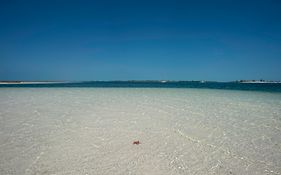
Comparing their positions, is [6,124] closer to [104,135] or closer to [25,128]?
[25,128]

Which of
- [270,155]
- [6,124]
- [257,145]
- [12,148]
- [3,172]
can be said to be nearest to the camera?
[3,172]

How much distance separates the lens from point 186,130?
15.6 feet

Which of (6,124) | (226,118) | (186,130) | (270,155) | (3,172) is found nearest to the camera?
(3,172)

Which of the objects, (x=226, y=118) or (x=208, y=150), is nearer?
(x=208, y=150)

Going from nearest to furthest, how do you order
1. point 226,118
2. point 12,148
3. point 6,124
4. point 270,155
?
point 270,155, point 12,148, point 6,124, point 226,118

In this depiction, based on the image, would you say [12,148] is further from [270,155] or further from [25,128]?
[270,155]

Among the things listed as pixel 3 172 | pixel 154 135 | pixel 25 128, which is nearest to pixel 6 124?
pixel 25 128

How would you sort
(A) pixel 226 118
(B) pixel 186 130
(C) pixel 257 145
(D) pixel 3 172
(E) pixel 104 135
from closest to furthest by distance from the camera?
(D) pixel 3 172 < (C) pixel 257 145 < (E) pixel 104 135 < (B) pixel 186 130 < (A) pixel 226 118

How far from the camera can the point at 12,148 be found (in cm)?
349

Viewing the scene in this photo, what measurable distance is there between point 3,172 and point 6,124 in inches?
114

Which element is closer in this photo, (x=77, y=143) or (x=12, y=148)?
(x=12, y=148)

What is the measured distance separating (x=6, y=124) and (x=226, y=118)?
545cm

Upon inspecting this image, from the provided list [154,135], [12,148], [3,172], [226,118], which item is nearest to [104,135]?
[154,135]

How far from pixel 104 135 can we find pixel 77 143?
2.09 ft
